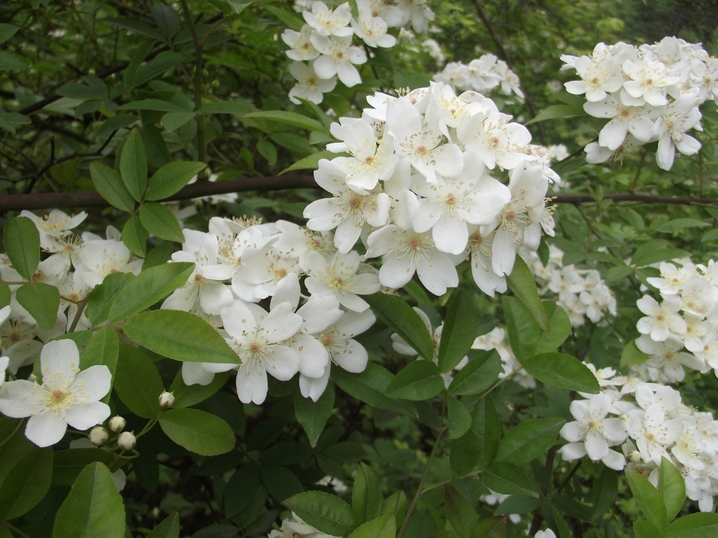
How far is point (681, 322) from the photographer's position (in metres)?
1.67

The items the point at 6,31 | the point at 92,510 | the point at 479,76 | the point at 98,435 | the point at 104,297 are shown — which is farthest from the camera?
the point at 479,76

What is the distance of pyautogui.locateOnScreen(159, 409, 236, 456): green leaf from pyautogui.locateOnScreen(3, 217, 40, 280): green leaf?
0.50 meters

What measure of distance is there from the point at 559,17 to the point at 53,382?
4.78m

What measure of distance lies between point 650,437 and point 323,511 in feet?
3.13

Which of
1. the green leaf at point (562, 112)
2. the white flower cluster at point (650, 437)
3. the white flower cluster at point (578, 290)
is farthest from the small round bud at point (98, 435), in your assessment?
the white flower cluster at point (578, 290)

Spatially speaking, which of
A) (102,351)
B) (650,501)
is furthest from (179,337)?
(650,501)

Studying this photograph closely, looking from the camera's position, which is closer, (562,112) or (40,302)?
(40,302)

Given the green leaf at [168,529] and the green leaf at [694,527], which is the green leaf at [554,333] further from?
the green leaf at [168,529]

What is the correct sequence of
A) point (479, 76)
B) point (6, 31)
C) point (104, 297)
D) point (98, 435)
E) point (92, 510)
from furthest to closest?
1. point (479, 76)
2. point (6, 31)
3. point (104, 297)
4. point (98, 435)
5. point (92, 510)

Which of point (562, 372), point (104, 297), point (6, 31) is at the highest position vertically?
point (6, 31)

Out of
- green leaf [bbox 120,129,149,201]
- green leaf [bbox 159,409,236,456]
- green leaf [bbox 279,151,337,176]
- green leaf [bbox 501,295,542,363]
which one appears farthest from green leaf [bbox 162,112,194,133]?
green leaf [bbox 501,295,542,363]

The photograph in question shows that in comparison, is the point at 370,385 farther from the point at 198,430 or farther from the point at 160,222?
the point at 160,222

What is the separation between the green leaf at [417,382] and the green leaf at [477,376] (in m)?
0.07

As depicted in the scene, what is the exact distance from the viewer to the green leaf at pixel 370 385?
126 centimetres
